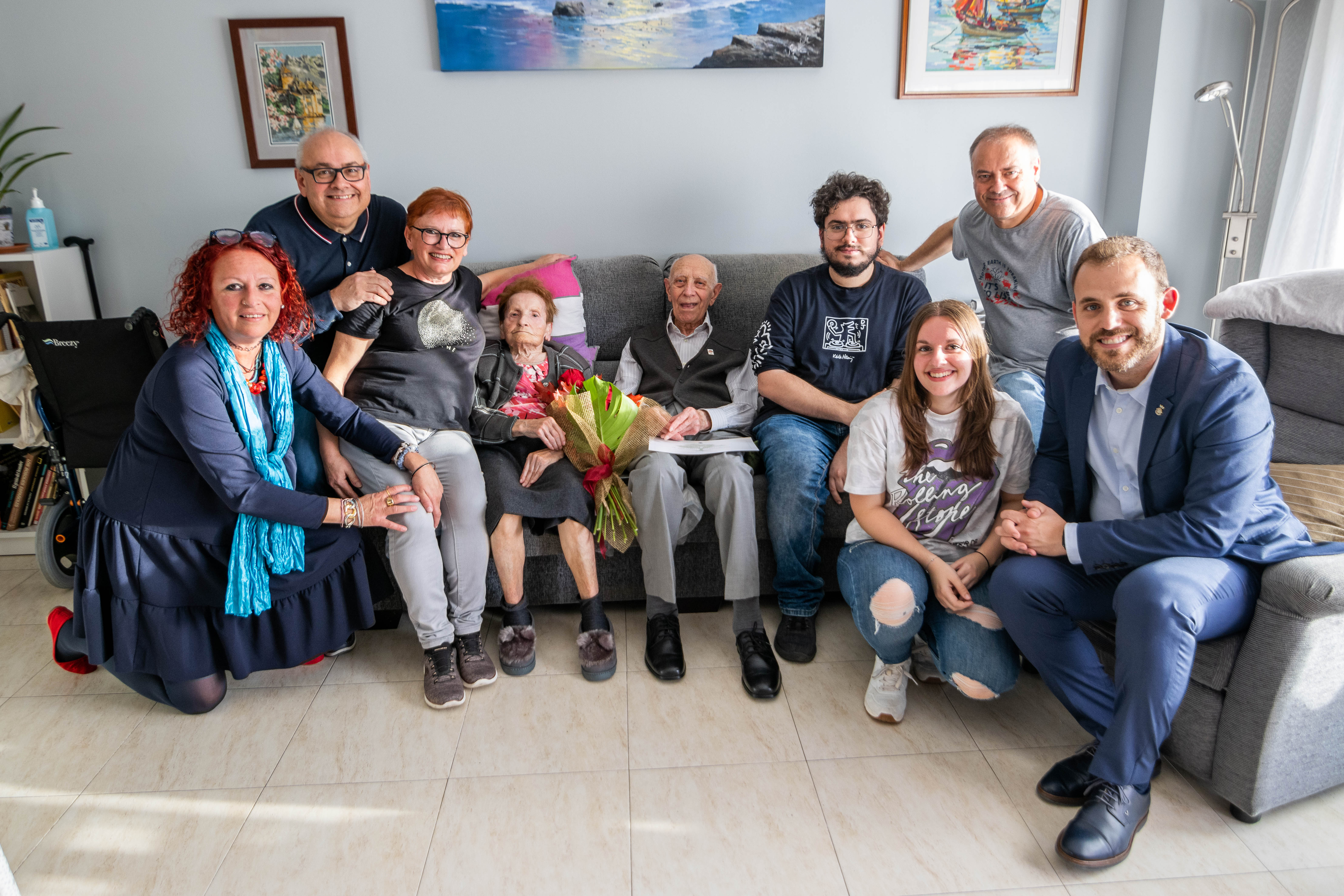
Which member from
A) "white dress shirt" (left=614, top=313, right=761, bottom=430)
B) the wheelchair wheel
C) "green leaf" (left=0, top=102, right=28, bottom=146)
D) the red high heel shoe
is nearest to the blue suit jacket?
"white dress shirt" (left=614, top=313, right=761, bottom=430)

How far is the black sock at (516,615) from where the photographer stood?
225 cm

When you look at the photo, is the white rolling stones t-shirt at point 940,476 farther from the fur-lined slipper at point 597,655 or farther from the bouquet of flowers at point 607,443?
the fur-lined slipper at point 597,655

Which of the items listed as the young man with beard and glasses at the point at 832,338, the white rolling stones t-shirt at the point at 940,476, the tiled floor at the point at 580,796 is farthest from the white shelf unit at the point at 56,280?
the white rolling stones t-shirt at the point at 940,476

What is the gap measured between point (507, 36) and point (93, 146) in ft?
5.11

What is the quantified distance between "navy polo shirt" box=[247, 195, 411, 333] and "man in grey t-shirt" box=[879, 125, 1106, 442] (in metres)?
1.75

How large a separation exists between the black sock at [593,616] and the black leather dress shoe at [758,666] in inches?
14.7

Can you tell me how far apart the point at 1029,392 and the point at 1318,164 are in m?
1.40

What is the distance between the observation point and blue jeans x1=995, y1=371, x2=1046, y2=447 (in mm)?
2252

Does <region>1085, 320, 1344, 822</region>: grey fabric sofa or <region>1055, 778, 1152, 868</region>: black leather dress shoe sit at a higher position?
<region>1085, 320, 1344, 822</region>: grey fabric sofa

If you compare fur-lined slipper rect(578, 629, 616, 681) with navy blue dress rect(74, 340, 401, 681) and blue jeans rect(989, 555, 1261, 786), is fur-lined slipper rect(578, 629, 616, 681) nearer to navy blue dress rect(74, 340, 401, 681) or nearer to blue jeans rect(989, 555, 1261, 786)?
navy blue dress rect(74, 340, 401, 681)

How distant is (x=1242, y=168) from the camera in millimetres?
2859

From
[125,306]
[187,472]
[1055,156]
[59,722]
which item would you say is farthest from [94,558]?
[1055,156]

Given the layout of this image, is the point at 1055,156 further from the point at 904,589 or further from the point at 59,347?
the point at 59,347

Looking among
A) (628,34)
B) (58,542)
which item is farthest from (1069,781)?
(58,542)
